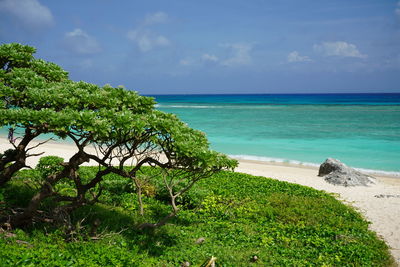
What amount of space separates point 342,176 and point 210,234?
13.3m

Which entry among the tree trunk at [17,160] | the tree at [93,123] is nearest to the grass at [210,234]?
the tree trunk at [17,160]

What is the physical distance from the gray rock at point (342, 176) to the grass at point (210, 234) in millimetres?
5092

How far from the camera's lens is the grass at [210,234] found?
7781 millimetres

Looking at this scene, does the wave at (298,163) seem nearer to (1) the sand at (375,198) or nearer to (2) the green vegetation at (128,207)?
(1) the sand at (375,198)

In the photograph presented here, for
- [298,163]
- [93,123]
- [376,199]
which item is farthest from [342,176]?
[93,123]

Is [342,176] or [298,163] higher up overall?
[342,176]

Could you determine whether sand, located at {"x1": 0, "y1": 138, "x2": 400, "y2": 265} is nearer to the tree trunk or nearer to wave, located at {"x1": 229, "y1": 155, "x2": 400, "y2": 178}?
wave, located at {"x1": 229, "y1": 155, "x2": 400, "y2": 178}

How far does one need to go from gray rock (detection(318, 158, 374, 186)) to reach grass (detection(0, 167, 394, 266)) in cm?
509

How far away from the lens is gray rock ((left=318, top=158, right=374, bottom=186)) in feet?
67.2

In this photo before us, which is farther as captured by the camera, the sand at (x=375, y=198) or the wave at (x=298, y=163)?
the wave at (x=298, y=163)

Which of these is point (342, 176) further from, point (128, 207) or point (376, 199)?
point (128, 207)

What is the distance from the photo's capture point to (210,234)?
10.7 m

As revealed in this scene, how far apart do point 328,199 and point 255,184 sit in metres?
3.40

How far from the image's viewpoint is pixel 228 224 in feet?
38.1
